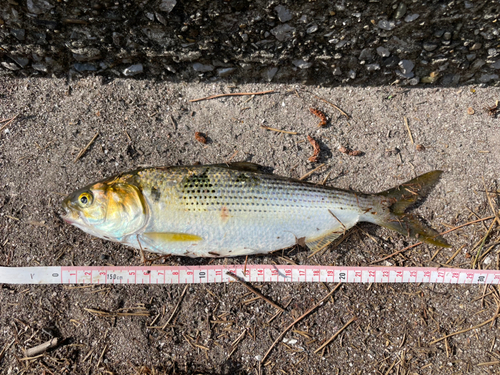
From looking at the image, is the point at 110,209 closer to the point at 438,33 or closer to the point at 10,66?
the point at 10,66

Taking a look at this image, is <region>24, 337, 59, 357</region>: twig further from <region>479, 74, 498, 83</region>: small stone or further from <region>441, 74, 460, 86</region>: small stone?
<region>479, 74, 498, 83</region>: small stone

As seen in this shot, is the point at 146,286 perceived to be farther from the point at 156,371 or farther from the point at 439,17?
the point at 439,17

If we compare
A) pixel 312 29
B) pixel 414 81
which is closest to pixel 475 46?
pixel 414 81

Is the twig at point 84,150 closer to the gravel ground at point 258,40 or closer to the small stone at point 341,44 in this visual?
the gravel ground at point 258,40

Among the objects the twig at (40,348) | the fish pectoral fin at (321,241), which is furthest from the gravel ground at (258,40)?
the twig at (40,348)

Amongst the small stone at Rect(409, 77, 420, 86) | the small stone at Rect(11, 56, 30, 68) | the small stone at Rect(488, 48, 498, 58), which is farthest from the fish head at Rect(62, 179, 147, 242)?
the small stone at Rect(488, 48, 498, 58)

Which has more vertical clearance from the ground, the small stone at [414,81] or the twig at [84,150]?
the small stone at [414,81]

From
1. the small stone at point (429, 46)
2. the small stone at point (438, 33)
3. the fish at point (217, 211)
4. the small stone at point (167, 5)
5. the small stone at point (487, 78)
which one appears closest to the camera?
the small stone at point (167, 5)
